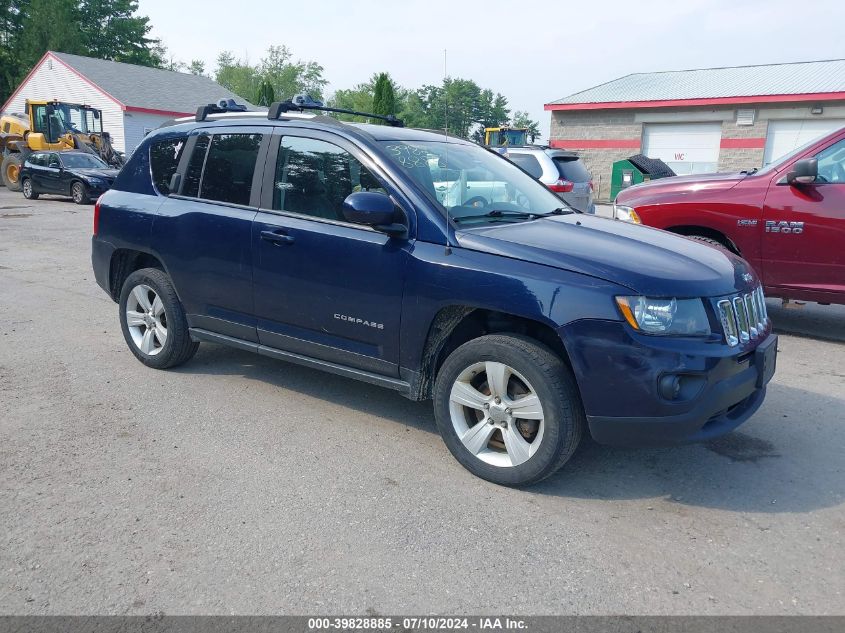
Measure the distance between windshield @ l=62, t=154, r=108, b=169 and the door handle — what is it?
65.7 ft

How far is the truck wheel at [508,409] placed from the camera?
3.49 metres

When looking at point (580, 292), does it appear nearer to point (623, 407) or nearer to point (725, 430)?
point (623, 407)

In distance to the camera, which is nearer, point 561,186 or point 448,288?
point 448,288

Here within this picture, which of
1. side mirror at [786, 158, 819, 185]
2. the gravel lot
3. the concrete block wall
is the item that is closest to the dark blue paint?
the gravel lot

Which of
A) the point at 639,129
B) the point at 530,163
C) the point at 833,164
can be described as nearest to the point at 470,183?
the point at 833,164

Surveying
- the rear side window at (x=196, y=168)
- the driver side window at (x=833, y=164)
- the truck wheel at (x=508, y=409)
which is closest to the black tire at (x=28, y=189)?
the rear side window at (x=196, y=168)

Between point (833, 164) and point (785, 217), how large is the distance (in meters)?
0.62

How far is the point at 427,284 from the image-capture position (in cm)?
383

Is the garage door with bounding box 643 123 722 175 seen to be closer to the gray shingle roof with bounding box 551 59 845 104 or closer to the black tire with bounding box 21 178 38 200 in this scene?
the gray shingle roof with bounding box 551 59 845 104

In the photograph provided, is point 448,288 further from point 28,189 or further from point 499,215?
point 28,189

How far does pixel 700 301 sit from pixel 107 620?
114 inches

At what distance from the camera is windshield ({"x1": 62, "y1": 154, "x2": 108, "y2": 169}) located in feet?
71.4

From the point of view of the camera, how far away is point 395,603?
2768 millimetres

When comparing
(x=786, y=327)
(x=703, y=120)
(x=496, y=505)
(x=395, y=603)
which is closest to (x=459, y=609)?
(x=395, y=603)
